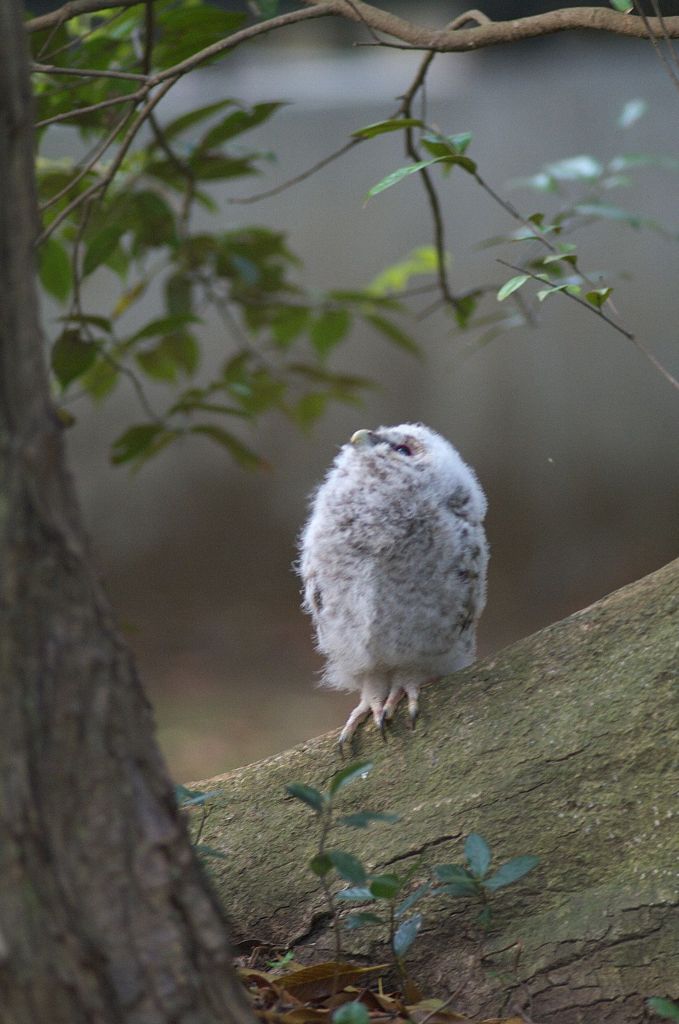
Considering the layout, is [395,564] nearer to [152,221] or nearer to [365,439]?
[365,439]

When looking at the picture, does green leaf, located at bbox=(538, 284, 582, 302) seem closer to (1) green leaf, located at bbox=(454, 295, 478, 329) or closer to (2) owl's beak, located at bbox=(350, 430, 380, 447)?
(2) owl's beak, located at bbox=(350, 430, 380, 447)

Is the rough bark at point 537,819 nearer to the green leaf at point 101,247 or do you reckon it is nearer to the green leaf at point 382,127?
the green leaf at point 382,127

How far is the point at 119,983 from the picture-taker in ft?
3.21

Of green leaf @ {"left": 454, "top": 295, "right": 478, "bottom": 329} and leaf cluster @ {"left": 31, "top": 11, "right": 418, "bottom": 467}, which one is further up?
leaf cluster @ {"left": 31, "top": 11, "right": 418, "bottom": 467}

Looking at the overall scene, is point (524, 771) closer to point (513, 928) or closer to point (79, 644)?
point (513, 928)

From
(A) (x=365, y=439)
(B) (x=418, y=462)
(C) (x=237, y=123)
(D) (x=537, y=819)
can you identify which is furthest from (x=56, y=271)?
(D) (x=537, y=819)

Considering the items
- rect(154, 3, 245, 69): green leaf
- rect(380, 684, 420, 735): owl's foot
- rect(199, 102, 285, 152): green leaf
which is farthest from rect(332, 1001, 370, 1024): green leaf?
rect(154, 3, 245, 69): green leaf

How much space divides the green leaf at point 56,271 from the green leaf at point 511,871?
73.1 inches

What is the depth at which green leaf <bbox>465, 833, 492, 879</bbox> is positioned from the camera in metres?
1.44

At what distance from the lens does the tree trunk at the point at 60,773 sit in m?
0.95

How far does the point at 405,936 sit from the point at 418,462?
0.93 meters

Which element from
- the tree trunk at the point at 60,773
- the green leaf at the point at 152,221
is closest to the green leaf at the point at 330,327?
the green leaf at the point at 152,221

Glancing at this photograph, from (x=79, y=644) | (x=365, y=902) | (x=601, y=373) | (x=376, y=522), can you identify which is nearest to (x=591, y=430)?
(x=601, y=373)

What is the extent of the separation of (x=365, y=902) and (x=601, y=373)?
5.35m
